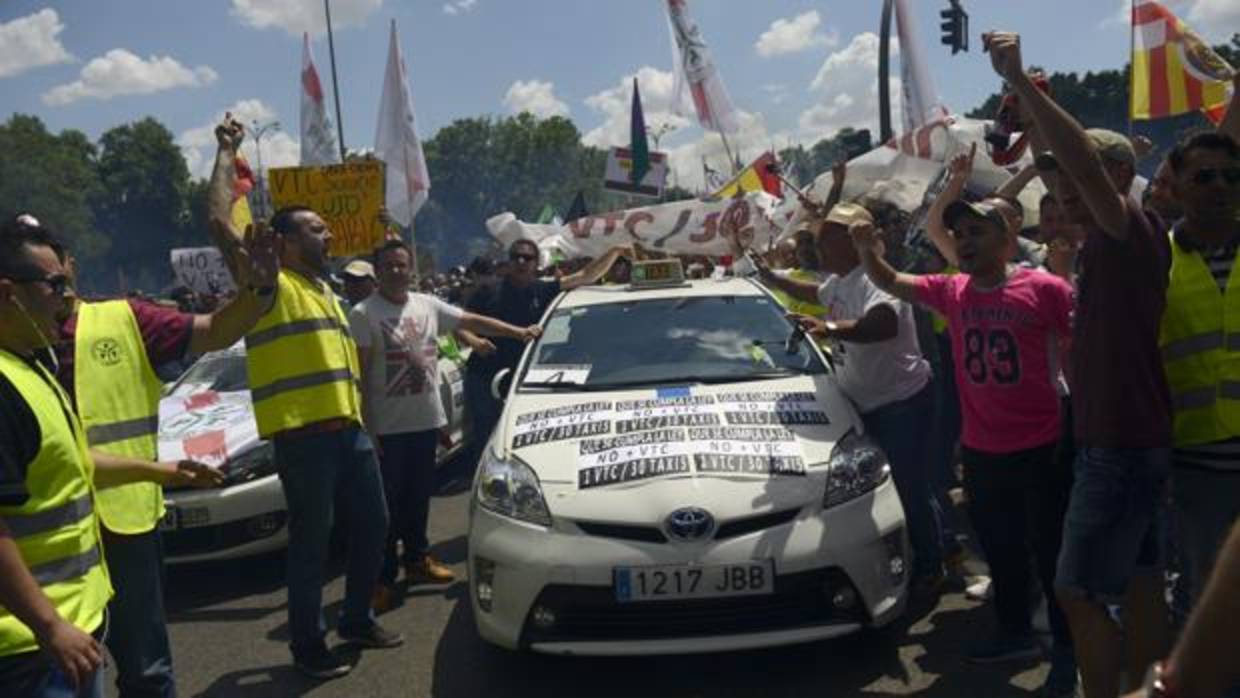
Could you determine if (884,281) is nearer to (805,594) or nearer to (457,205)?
(805,594)

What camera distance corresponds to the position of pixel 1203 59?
24.6 feet

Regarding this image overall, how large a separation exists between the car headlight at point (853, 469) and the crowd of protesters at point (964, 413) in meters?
0.35

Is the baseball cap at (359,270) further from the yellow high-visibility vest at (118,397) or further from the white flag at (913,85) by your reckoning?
the white flag at (913,85)

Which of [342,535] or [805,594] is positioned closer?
[805,594]

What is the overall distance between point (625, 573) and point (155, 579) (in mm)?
1561

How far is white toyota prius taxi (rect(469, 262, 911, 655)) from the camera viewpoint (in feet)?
11.3

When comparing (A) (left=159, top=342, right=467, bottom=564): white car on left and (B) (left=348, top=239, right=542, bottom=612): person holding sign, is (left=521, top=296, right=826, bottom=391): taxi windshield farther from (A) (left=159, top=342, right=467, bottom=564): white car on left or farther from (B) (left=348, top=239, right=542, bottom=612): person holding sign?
(A) (left=159, top=342, right=467, bottom=564): white car on left

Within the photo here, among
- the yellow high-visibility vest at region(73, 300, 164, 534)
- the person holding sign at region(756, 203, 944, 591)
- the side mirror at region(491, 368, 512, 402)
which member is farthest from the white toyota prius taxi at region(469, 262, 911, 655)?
the yellow high-visibility vest at region(73, 300, 164, 534)

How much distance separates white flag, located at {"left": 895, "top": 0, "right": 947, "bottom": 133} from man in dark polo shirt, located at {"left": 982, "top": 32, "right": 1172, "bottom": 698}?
30.5ft

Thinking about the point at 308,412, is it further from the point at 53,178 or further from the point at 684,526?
the point at 53,178

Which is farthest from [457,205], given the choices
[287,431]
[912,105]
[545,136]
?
[287,431]

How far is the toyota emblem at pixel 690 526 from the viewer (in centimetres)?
347

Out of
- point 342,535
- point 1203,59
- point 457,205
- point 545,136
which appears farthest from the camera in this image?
point 457,205

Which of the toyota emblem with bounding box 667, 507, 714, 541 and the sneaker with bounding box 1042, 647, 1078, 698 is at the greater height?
the toyota emblem with bounding box 667, 507, 714, 541
